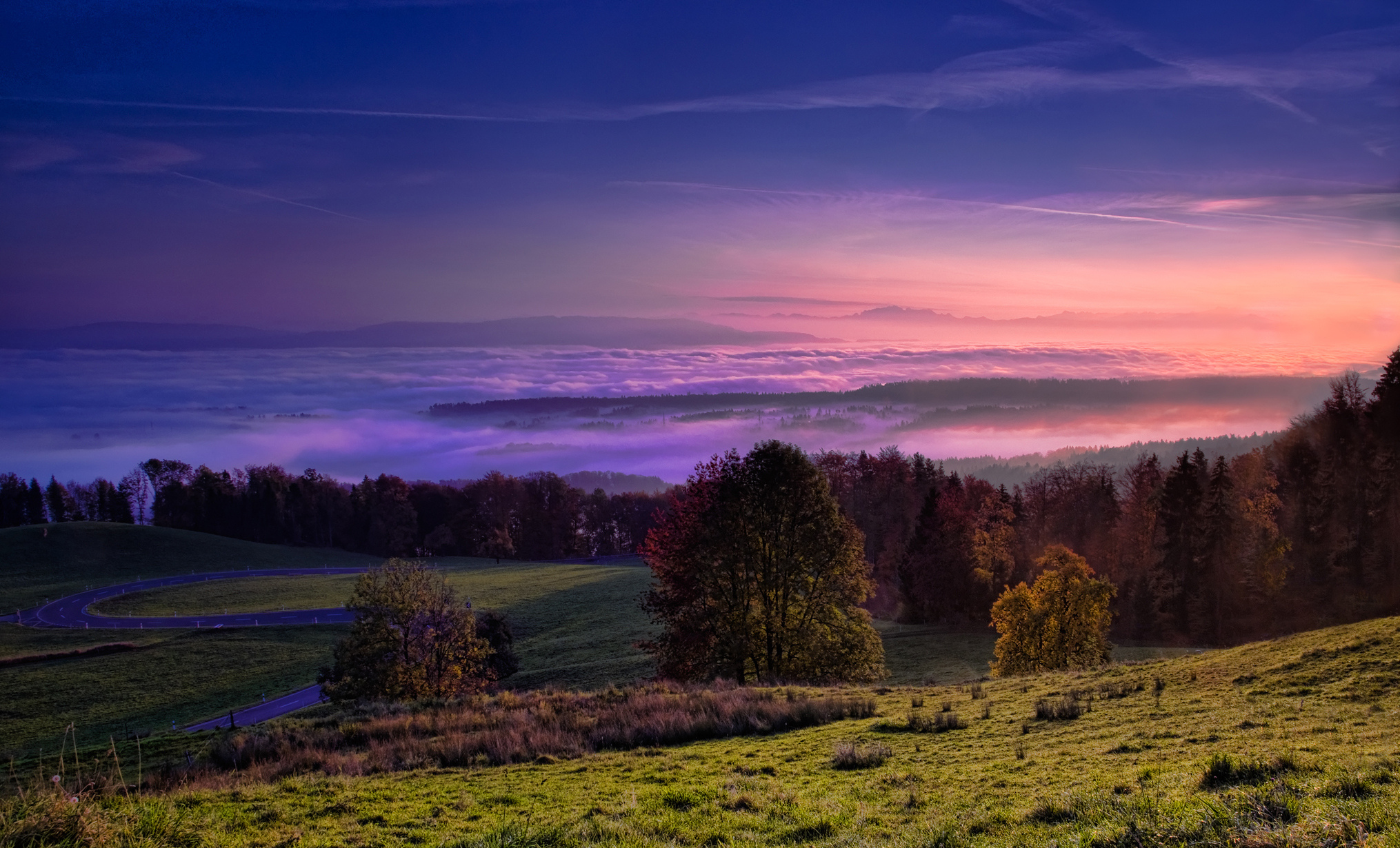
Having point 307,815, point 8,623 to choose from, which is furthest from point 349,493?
point 307,815

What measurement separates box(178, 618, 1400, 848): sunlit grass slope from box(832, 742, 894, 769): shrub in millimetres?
204

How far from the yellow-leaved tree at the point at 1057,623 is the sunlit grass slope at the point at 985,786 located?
23.9 meters

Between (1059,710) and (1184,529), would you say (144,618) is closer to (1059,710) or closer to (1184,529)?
(1059,710)

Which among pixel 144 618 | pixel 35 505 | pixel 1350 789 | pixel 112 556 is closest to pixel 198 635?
pixel 144 618

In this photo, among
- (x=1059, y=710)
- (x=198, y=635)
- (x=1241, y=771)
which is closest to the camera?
(x=1241, y=771)

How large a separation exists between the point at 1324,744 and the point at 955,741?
21.2 ft

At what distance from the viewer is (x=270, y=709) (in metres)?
50.3

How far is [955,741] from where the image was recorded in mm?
16016

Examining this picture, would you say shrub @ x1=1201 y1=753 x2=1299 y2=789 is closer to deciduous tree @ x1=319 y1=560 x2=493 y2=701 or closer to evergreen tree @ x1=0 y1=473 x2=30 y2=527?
deciduous tree @ x1=319 y1=560 x2=493 y2=701

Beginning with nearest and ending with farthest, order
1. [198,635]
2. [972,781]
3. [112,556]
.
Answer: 1. [972,781]
2. [198,635]
3. [112,556]

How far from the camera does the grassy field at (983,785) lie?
28.2ft

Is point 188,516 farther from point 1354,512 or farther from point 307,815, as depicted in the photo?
point 1354,512

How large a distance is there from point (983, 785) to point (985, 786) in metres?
0.08

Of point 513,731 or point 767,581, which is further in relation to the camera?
point 767,581
